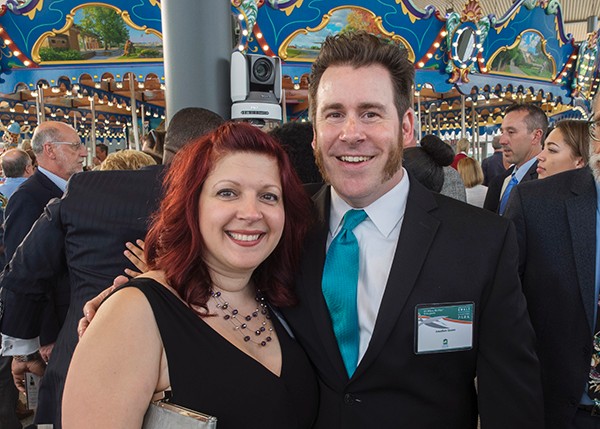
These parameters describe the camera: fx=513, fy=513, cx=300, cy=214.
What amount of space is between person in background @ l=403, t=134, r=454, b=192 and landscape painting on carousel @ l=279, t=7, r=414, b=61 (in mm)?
3442

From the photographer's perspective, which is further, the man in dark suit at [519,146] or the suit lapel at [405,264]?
the man in dark suit at [519,146]

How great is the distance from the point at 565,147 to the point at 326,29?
12.2 ft

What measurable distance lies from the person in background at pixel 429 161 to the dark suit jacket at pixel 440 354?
145 cm

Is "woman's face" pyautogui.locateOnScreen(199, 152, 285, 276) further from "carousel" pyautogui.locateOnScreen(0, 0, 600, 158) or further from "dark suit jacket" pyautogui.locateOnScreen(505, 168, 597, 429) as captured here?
"carousel" pyautogui.locateOnScreen(0, 0, 600, 158)

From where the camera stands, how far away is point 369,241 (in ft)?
4.86

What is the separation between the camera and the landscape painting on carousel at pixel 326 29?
5965 millimetres

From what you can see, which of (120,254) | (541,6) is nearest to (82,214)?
(120,254)

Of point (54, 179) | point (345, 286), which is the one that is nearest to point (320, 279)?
point (345, 286)

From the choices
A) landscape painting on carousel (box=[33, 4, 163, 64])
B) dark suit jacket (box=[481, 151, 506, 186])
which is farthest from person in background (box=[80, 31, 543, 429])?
dark suit jacket (box=[481, 151, 506, 186])

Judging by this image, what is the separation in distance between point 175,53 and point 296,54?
100 inches

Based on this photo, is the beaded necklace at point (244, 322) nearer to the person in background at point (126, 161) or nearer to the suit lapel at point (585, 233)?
the suit lapel at point (585, 233)

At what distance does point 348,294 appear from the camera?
4.60ft

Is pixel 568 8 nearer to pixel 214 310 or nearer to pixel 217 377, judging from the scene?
pixel 214 310

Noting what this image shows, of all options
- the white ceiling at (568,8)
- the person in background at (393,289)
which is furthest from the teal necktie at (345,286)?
the white ceiling at (568,8)
